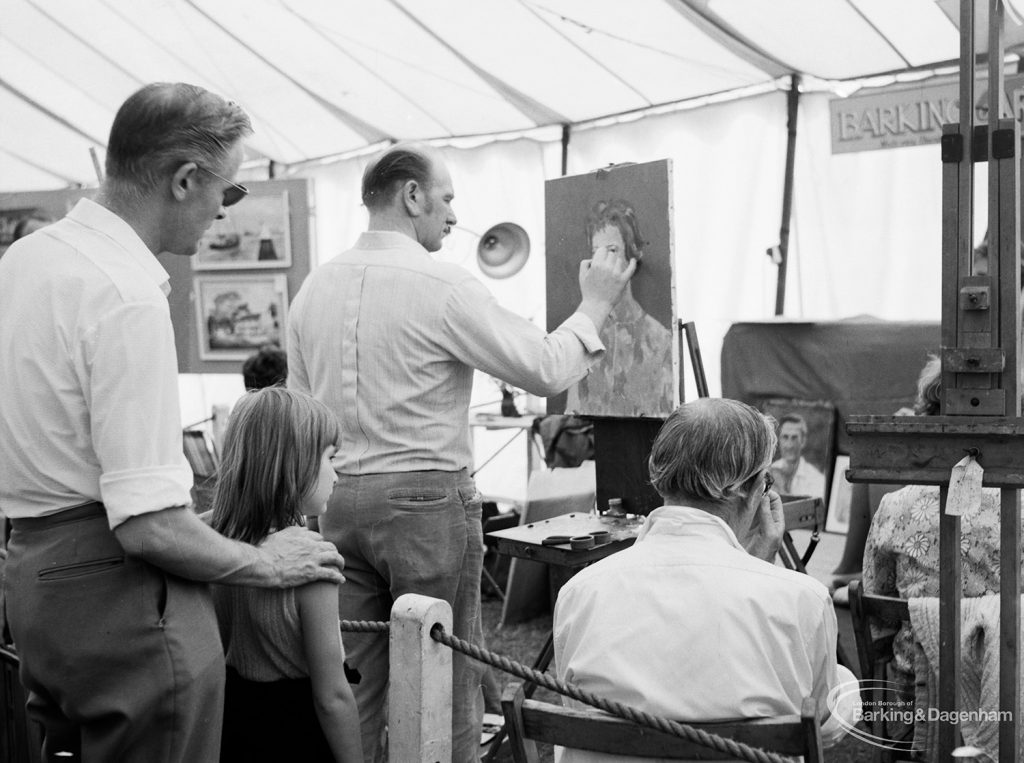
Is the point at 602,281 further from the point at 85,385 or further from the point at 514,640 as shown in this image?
the point at 514,640

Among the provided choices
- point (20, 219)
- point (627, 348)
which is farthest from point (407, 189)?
point (20, 219)

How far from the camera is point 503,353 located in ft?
7.69

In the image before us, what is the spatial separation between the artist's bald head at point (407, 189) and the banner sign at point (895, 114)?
129 inches

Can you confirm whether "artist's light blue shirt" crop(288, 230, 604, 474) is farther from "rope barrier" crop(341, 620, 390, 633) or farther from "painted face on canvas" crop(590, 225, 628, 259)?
"painted face on canvas" crop(590, 225, 628, 259)

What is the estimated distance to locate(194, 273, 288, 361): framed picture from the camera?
5816 mm

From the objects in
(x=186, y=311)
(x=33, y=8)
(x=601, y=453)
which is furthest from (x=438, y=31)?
(x=601, y=453)

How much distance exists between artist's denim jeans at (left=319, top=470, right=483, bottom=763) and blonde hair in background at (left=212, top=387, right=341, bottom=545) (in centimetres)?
47

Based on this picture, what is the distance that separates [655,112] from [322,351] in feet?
13.8

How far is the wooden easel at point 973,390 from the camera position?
1.90 meters

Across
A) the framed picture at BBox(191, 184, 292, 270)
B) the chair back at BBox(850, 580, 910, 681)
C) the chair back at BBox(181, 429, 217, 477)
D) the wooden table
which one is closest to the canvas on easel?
the wooden table

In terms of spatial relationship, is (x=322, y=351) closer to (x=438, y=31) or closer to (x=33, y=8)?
(x=438, y=31)

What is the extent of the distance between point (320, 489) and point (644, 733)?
2.57 ft

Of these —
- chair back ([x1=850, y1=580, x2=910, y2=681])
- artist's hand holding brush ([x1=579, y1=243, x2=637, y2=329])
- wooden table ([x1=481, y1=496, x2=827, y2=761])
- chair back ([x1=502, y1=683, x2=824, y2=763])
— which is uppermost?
artist's hand holding brush ([x1=579, y1=243, x2=637, y2=329])

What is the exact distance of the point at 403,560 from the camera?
2.33 metres
